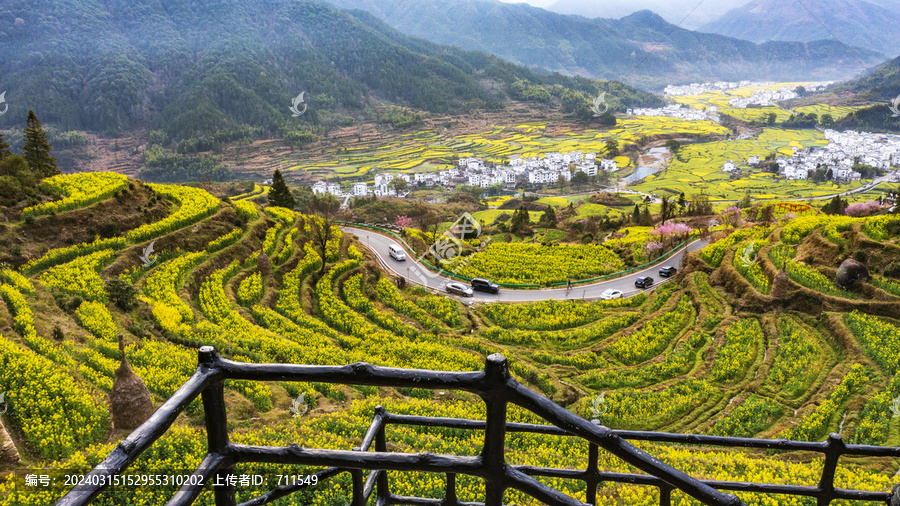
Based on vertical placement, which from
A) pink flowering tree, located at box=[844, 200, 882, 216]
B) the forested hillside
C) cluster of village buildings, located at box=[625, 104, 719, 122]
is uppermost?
the forested hillside

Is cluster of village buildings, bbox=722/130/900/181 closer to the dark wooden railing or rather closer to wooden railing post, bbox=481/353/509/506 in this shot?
the dark wooden railing

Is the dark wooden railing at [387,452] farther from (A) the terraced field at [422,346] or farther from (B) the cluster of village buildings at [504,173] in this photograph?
(B) the cluster of village buildings at [504,173]

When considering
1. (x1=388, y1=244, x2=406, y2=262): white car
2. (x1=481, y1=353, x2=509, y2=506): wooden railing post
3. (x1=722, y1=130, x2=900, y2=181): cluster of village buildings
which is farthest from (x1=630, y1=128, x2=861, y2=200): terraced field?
(x1=481, y1=353, x2=509, y2=506): wooden railing post

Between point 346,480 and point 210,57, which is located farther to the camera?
point 210,57

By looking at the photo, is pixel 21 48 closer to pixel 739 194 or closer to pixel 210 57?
pixel 210 57

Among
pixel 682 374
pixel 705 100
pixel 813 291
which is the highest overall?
pixel 705 100

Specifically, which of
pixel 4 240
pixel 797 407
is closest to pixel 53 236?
pixel 4 240

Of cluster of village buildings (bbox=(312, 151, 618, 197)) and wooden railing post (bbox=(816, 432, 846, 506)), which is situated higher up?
cluster of village buildings (bbox=(312, 151, 618, 197))
